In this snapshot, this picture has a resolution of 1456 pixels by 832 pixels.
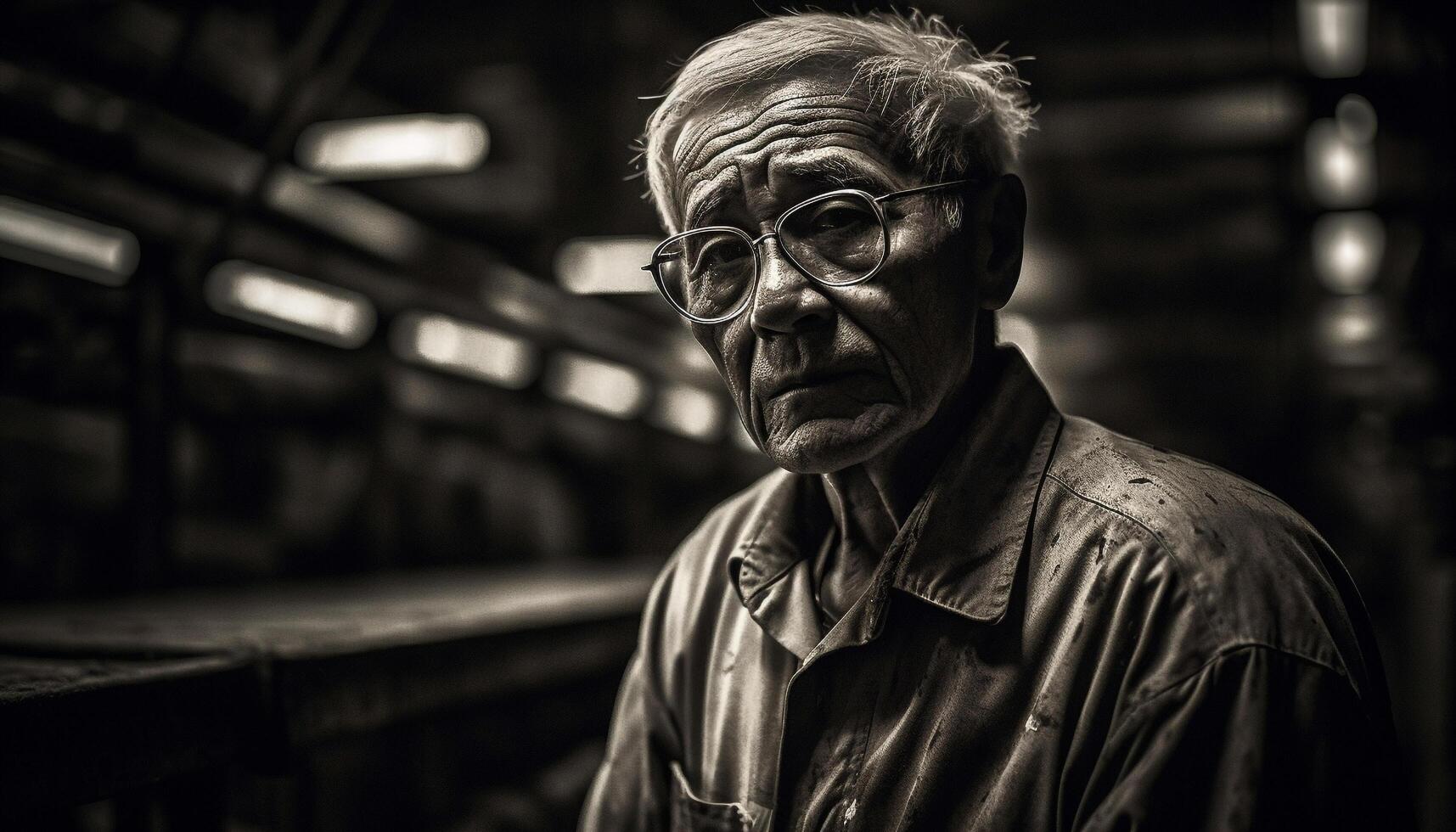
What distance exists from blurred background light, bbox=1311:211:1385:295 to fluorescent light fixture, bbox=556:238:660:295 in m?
3.46

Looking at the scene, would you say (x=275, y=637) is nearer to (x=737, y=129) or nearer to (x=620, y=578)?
(x=737, y=129)

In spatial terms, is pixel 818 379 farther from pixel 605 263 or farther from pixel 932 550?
pixel 605 263

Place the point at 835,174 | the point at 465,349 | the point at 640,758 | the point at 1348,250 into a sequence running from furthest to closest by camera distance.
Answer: the point at 1348,250 → the point at 465,349 → the point at 640,758 → the point at 835,174

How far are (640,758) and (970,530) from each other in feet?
2.38

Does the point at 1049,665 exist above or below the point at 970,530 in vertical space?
below

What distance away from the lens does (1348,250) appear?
6.56 meters

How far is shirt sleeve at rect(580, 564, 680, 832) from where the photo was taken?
178 centimetres

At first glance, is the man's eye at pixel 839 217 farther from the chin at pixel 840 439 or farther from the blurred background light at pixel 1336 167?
the blurred background light at pixel 1336 167

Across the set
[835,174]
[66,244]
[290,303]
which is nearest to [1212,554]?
[835,174]

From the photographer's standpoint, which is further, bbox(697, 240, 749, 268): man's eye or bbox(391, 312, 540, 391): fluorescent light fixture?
bbox(391, 312, 540, 391): fluorescent light fixture

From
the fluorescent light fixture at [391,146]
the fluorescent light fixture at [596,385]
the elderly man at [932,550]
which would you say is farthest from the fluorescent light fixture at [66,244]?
the fluorescent light fixture at [596,385]

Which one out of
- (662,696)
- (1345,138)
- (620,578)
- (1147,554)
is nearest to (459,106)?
(620,578)

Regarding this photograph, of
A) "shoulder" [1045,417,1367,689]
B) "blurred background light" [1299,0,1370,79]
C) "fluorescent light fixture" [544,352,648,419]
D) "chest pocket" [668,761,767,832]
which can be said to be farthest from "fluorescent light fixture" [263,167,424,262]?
"blurred background light" [1299,0,1370,79]

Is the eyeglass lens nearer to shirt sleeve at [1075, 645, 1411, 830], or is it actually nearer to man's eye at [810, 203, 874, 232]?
man's eye at [810, 203, 874, 232]
